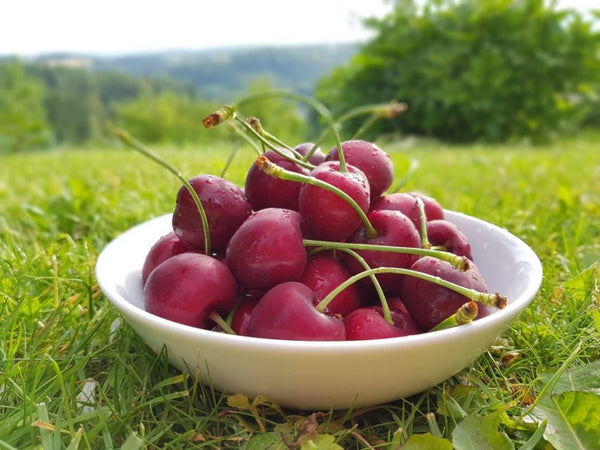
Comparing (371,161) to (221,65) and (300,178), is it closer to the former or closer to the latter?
(300,178)

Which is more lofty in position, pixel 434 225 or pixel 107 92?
pixel 434 225

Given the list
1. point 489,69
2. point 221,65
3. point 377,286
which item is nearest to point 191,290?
point 377,286

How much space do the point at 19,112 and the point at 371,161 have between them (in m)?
19.2

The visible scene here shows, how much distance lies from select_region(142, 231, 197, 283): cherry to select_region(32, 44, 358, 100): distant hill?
65.3 feet

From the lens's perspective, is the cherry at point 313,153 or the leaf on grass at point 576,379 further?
the cherry at point 313,153

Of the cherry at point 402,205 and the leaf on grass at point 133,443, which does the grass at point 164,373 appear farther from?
the cherry at point 402,205

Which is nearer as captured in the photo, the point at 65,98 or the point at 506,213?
the point at 506,213

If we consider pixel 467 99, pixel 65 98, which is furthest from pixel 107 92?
pixel 467 99

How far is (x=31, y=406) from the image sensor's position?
77 centimetres

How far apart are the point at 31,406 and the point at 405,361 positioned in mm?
505

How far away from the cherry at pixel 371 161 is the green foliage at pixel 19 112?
13.5 meters

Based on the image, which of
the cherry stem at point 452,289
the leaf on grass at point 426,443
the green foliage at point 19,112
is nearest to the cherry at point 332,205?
the cherry stem at point 452,289

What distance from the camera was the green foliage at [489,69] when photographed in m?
5.86

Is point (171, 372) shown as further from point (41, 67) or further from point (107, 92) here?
point (107, 92)
